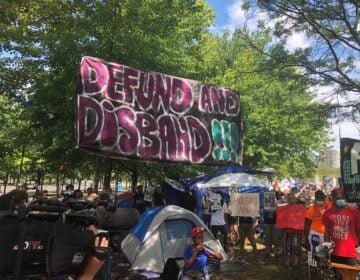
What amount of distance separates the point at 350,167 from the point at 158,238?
4305 millimetres

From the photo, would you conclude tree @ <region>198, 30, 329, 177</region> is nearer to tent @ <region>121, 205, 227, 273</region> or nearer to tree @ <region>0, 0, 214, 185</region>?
tree @ <region>0, 0, 214, 185</region>

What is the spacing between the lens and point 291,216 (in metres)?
10.8

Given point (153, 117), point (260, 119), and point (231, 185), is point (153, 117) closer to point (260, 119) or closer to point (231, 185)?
point (231, 185)

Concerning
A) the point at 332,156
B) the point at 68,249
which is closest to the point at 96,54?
the point at 68,249

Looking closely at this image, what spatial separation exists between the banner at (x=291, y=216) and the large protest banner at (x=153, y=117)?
13.9 feet

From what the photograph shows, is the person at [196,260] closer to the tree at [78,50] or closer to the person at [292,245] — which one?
the person at [292,245]

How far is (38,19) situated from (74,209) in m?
7.84

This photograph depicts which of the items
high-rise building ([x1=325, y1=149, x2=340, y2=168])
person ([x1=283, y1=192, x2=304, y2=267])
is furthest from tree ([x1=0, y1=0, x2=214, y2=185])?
high-rise building ([x1=325, y1=149, x2=340, y2=168])

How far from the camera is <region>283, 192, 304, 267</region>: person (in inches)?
421

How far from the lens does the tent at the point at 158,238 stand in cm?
926

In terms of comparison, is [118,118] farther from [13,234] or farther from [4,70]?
[4,70]

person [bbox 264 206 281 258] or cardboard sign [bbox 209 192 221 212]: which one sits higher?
cardboard sign [bbox 209 192 221 212]

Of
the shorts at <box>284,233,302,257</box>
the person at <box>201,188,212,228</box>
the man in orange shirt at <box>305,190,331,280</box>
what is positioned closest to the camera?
the man in orange shirt at <box>305,190,331,280</box>

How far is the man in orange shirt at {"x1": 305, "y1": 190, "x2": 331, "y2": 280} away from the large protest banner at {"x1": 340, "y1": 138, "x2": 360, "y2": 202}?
95cm
